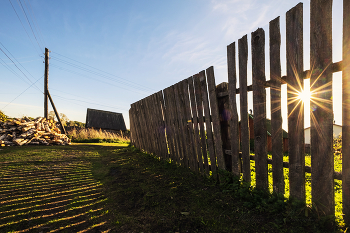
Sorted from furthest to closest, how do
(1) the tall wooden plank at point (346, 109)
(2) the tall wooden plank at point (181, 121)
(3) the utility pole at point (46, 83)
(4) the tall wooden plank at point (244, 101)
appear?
(3) the utility pole at point (46, 83), (2) the tall wooden plank at point (181, 121), (4) the tall wooden plank at point (244, 101), (1) the tall wooden plank at point (346, 109)

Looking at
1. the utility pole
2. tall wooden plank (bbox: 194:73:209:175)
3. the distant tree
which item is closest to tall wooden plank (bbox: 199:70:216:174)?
tall wooden plank (bbox: 194:73:209:175)

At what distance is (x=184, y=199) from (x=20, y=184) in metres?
3.07

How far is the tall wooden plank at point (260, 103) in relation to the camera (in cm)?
235

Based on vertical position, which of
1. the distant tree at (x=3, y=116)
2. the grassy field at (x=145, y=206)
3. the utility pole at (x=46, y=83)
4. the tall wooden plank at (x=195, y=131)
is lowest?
the grassy field at (x=145, y=206)

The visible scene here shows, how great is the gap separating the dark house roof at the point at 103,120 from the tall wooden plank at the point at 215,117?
24729 mm

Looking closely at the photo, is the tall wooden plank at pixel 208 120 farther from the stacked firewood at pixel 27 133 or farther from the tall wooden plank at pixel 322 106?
the stacked firewood at pixel 27 133

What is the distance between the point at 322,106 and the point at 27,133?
12.2 m

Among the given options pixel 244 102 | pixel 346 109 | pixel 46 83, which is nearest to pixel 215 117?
pixel 244 102

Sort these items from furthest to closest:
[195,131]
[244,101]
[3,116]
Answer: [3,116], [195,131], [244,101]

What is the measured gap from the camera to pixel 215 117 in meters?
3.13

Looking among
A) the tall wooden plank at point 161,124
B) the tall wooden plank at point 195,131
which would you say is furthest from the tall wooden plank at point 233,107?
the tall wooden plank at point 161,124

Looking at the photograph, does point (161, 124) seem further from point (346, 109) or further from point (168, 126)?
point (346, 109)

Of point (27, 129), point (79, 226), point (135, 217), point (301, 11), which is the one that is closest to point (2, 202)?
point (79, 226)

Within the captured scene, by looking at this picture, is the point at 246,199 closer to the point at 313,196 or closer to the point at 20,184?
the point at 313,196
